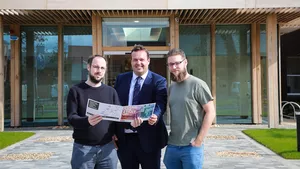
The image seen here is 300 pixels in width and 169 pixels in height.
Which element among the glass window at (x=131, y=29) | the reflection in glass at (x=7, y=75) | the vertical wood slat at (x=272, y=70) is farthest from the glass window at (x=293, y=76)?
the reflection in glass at (x=7, y=75)

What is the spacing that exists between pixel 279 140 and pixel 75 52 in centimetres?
748

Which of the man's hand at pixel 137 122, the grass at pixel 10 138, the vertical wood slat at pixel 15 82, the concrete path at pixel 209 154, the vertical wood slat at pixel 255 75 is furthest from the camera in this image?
the vertical wood slat at pixel 255 75

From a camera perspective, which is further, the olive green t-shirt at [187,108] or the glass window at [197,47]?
the glass window at [197,47]

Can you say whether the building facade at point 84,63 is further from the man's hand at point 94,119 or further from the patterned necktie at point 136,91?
the man's hand at point 94,119

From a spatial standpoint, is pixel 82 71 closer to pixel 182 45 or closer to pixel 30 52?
pixel 30 52

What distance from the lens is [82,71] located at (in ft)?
43.6

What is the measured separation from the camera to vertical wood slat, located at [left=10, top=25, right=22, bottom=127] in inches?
510

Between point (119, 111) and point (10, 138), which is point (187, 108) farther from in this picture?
point (10, 138)

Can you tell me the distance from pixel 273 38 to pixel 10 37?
27.7ft

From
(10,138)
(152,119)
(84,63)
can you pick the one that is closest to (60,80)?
(84,63)

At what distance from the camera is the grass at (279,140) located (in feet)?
24.3

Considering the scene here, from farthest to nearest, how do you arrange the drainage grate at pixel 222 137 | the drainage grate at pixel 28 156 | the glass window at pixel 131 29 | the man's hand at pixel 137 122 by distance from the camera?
1. the glass window at pixel 131 29
2. the drainage grate at pixel 222 137
3. the drainage grate at pixel 28 156
4. the man's hand at pixel 137 122

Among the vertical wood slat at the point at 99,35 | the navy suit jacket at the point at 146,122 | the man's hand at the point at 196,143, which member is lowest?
the man's hand at the point at 196,143

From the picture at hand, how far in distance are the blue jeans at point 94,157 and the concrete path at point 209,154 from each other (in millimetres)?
2979
